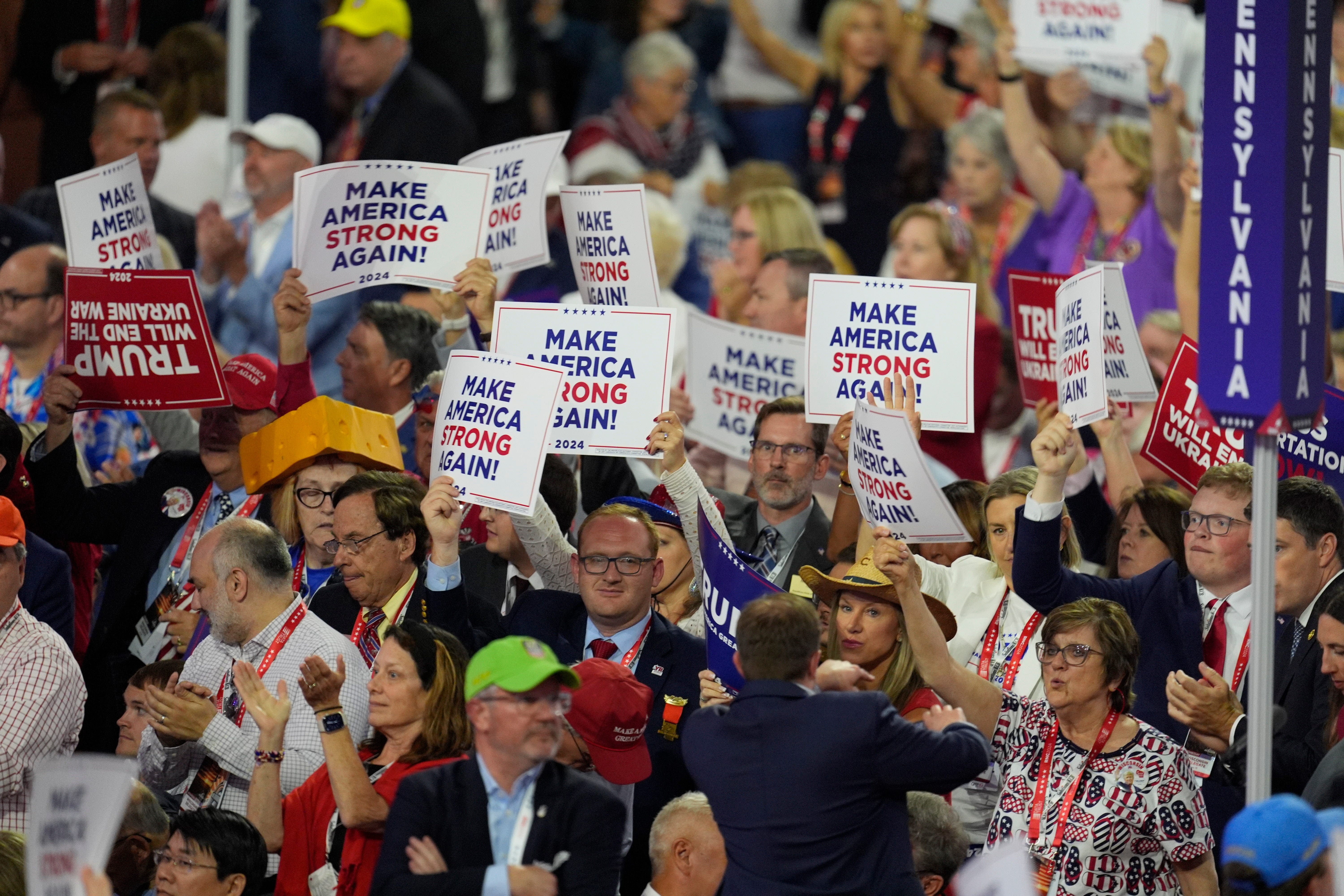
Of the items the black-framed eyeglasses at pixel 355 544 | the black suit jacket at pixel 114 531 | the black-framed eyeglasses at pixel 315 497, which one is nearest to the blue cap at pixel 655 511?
the black-framed eyeglasses at pixel 355 544

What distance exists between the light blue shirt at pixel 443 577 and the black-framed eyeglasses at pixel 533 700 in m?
1.52

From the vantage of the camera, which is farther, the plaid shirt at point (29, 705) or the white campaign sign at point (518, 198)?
the white campaign sign at point (518, 198)

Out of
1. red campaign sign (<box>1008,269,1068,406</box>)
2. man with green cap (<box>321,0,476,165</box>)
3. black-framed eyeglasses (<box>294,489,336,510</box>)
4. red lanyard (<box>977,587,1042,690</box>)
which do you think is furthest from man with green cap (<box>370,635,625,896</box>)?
man with green cap (<box>321,0,476,165</box>)

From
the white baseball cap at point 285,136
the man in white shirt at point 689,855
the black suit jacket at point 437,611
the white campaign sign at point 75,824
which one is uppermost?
the white baseball cap at point 285,136

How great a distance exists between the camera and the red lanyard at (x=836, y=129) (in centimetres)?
1281

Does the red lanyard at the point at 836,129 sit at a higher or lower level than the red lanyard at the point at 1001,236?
higher

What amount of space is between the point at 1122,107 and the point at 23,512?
778 centimetres

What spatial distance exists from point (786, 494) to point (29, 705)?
2695 mm

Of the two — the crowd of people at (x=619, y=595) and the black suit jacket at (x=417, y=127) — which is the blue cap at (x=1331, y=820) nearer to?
the crowd of people at (x=619, y=595)

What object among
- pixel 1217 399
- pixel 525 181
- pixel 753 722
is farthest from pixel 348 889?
pixel 525 181

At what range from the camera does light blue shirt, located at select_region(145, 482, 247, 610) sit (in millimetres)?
7703

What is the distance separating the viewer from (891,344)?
7.55 metres

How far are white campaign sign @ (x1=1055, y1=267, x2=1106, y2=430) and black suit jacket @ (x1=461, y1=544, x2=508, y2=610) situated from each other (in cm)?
215

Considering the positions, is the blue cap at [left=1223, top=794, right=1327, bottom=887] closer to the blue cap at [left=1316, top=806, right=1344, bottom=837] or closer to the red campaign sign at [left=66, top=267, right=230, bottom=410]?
the blue cap at [left=1316, top=806, right=1344, bottom=837]
